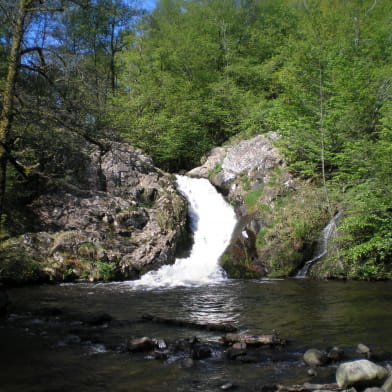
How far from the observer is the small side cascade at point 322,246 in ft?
42.3

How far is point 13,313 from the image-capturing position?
293 inches

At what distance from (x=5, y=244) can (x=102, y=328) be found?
7096mm

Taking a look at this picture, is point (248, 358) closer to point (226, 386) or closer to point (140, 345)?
point (226, 386)

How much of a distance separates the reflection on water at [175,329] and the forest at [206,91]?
2.54 metres

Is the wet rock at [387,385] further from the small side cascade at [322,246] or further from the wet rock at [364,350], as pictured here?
the small side cascade at [322,246]

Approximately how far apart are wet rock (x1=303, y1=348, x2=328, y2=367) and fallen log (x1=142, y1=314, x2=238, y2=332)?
5.55 feet

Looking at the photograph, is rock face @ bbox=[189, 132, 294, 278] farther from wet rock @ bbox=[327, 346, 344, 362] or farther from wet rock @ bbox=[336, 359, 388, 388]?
wet rock @ bbox=[336, 359, 388, 388]

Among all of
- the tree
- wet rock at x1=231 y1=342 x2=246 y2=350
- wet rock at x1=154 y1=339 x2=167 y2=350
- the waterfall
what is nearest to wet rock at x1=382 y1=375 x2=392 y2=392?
wet rock at x1=231 y1=342 x2=246 y2=350

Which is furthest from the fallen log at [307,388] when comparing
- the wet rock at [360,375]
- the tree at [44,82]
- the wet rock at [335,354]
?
the tree at [44,82]

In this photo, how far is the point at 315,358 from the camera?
455 centimetres

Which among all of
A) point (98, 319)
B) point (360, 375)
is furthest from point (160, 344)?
point (360, 375)

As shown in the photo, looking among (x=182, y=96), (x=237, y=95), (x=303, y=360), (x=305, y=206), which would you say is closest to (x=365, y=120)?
(x=305, y=206)

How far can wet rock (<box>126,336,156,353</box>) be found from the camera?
16.7 ft

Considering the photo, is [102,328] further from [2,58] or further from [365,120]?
[365,120]
